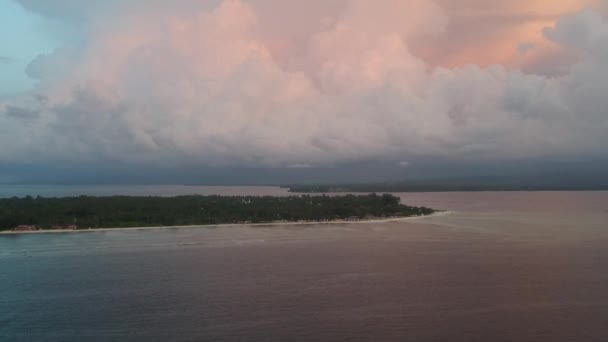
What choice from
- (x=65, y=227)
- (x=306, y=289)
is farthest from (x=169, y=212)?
(x=306, y=289)

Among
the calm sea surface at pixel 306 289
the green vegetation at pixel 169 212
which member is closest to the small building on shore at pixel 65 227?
the green vegetation at pixel 169 212

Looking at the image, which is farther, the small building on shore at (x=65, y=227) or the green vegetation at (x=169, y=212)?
the green vegetation at (x=169, y=212)

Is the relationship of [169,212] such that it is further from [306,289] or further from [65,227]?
[306,289]

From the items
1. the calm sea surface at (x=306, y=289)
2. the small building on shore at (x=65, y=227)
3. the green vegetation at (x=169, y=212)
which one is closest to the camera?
the calm sea surface at (x=306, y=289)

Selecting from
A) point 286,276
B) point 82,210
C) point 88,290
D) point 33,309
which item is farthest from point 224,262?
point 82,210

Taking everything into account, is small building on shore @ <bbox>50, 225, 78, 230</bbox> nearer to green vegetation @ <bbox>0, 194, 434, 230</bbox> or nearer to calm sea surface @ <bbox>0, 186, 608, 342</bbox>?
green vegetation @ <bbox>0, 194, 434, 230</bbox>

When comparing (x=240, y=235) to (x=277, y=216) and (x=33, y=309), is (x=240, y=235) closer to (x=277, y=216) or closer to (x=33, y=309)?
(x=277, y=216)

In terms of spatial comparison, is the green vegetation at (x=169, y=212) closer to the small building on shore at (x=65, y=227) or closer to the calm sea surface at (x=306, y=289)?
the small building on shore at (x=65, y=227)
